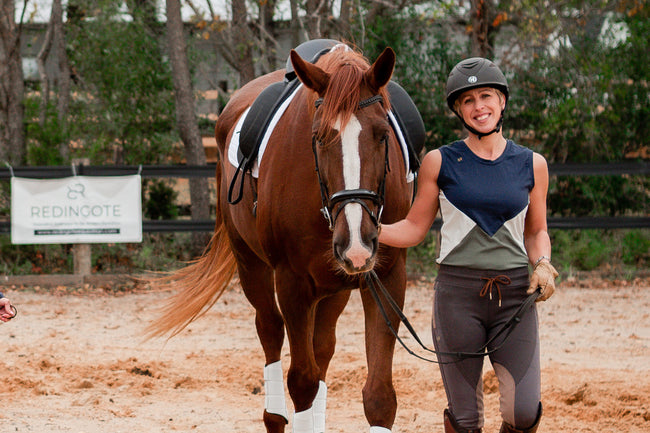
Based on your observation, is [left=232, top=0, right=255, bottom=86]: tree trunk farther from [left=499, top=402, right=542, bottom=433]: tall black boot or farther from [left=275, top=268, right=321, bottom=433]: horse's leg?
[left=499, top=402, right=542, bottom=433]: tall black boot

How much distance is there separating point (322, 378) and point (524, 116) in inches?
328

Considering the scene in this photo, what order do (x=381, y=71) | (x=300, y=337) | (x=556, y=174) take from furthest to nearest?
(x=556, y=174)
(x=300, y=337)
(x=381, y=71)

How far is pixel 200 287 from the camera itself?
18.0 feet

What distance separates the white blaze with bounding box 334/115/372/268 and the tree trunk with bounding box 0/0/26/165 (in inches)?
371

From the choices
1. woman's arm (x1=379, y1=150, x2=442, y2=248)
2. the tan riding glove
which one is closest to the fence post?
woman's arm (x1=379, y1=150, x2=442, y2=248)

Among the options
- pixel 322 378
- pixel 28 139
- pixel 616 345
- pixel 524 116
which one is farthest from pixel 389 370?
pixel 28 139

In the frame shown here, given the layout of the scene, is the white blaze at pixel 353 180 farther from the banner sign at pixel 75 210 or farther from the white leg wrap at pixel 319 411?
the banner sign at pixel 75 210

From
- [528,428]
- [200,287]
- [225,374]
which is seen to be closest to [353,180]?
[528,428]

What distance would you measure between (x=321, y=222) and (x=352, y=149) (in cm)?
65

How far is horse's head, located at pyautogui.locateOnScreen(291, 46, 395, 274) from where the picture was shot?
2604 mm

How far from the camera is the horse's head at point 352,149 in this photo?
260 cm

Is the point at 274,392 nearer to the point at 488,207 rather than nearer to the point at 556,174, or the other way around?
the point at 488,207

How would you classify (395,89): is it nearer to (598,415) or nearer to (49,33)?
(598,415)

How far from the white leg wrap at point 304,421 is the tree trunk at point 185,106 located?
22.7 feet
